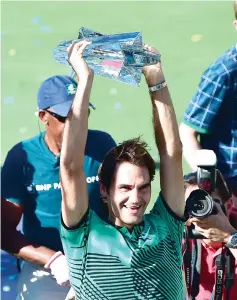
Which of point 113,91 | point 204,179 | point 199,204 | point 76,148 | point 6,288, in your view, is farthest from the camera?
point 113,91

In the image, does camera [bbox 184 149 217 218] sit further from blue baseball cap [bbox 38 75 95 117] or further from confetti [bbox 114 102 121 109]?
confetti [bbox 114 102 121 109]

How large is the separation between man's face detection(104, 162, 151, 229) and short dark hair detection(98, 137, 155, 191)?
0.06ft

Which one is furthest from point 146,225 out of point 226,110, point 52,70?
point 52,70

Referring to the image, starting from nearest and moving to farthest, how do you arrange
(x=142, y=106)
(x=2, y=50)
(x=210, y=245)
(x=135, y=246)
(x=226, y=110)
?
(x=135, y=246) → (x=210, y=245) → (x=226, y=110) → (x=142, y=106) → (x=2, y=50)

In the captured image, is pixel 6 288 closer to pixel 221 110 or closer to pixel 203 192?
pixel 221 110

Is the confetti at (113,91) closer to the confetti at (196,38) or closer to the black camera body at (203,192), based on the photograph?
the confetti at (196,38)

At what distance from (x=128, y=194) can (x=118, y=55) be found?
0.47 meters

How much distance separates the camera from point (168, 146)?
3332mm

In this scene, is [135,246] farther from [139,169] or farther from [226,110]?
[226,110]

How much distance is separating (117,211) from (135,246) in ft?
0.46

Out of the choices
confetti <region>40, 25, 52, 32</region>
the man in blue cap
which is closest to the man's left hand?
the man in blue cap

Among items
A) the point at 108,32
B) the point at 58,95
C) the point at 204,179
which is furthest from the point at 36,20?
the point at 204,179

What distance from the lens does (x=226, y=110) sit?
178 inches

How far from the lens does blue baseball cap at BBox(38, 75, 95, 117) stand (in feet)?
14.6
